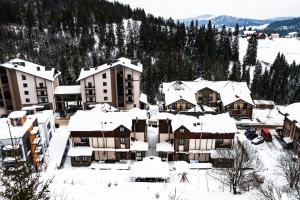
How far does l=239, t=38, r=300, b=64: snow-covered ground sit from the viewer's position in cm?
14131

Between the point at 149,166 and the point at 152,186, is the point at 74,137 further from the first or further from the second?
the point at 152,186

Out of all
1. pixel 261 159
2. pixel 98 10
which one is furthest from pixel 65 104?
pixel 98 10

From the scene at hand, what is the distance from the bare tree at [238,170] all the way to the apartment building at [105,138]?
1265cm

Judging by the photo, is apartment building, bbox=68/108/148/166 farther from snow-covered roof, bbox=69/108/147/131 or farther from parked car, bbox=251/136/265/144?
parked car, bbox=251/136/265/144

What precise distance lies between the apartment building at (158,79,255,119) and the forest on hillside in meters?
12.3

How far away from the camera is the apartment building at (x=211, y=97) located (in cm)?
6141

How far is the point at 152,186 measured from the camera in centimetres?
3092

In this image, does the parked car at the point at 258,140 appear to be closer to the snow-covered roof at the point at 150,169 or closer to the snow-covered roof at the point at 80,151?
the snow-covered roof at the point at 150,169

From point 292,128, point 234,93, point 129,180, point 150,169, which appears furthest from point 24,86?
point 292,128

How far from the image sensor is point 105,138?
142ft

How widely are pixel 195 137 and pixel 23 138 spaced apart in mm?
26352

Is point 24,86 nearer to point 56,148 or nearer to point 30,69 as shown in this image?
point 30,69

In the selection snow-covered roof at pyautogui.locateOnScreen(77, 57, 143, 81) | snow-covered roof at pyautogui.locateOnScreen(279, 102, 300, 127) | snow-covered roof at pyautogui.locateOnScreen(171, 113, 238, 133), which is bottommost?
snow-covered roof at pyautogui.locateOnScreen(279, 102, 300, 127)

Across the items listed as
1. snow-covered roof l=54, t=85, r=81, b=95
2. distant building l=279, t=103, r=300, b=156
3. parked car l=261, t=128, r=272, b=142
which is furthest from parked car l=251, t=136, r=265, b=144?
snow-covered roof l=54, t=85, r=81, b=95
